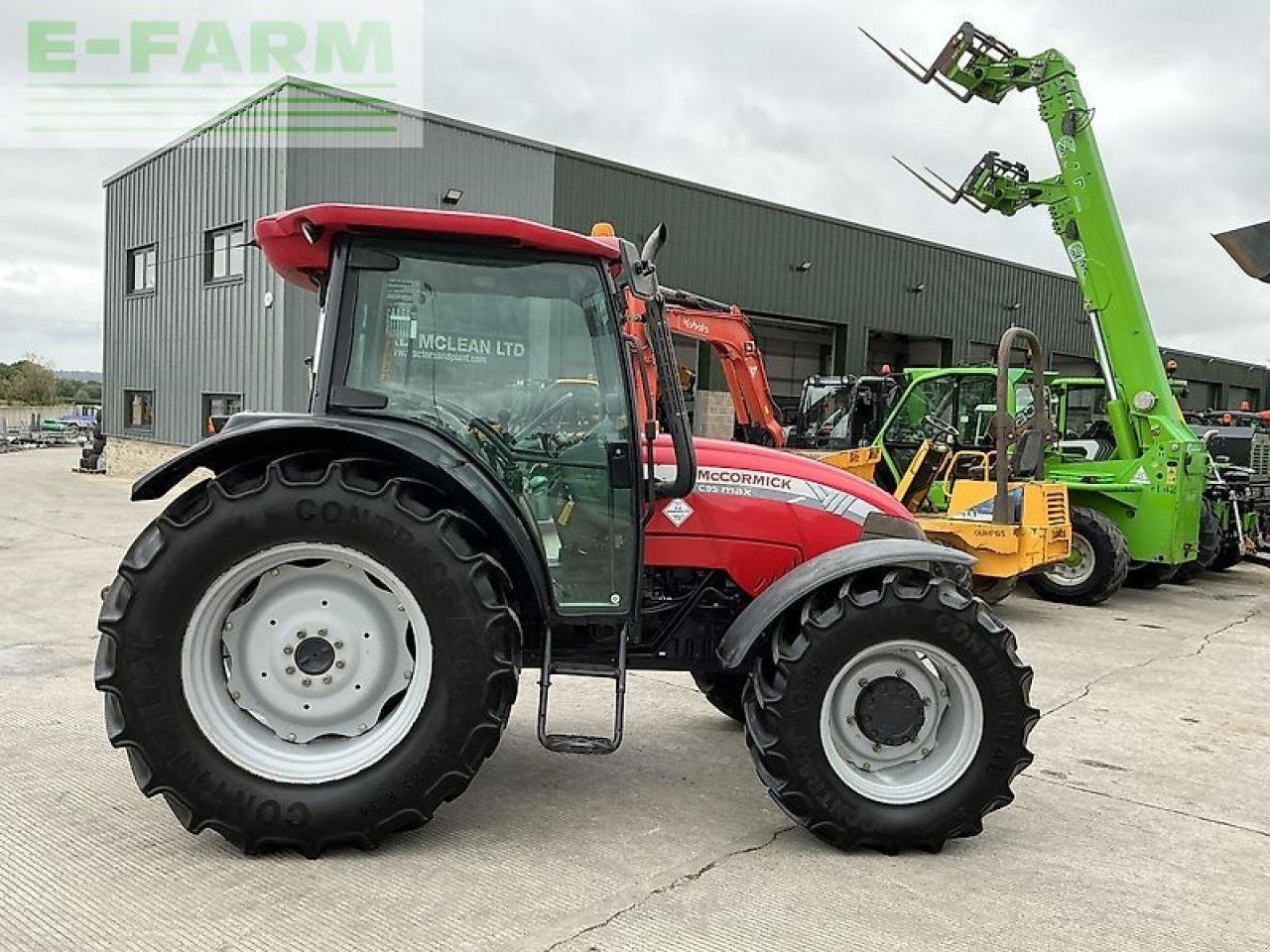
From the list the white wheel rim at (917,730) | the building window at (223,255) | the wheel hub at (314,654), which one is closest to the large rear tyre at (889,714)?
the white wheel rim at (917,730)

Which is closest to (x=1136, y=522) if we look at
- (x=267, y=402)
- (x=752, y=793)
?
(x=752, y=793)

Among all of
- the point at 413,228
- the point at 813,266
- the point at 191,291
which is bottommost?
the point at 413,228

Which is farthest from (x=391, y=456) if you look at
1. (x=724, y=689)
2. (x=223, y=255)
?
(x=223, y=255)

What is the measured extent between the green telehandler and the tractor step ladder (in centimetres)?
710

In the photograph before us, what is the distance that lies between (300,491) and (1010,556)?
20.1 ft

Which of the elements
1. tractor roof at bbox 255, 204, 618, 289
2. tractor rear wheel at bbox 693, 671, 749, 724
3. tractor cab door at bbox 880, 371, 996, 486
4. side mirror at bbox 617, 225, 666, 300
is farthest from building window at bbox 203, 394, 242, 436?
side mirror at bbox 617, 225, 666, 300

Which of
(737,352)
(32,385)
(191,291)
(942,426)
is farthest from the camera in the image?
(32,385)

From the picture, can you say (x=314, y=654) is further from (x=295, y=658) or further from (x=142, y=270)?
(x=142, y=270)

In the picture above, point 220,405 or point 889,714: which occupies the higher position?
point 220,405

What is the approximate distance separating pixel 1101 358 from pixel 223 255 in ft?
48.1

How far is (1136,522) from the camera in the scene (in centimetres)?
965

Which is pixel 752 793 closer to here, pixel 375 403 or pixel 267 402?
pixel 375 403

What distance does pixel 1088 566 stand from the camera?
9.51 m

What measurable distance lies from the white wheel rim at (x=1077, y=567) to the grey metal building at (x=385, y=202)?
35.9 ft
